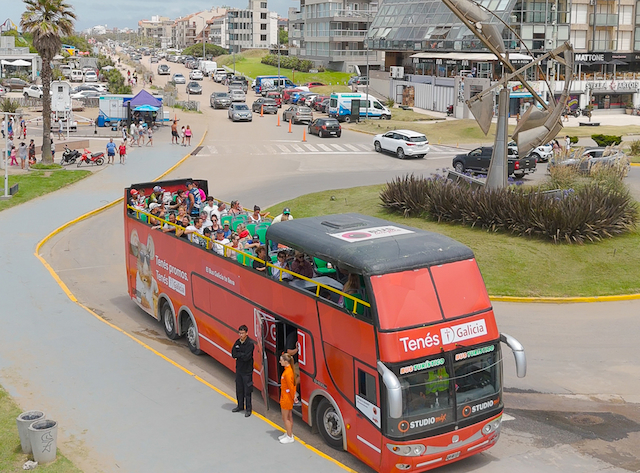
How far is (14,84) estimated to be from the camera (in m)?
86.4

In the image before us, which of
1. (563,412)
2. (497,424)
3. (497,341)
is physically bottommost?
(563,412)

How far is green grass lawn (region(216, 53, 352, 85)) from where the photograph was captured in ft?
340

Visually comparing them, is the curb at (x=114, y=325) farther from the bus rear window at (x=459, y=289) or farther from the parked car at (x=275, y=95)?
the parked car at (x=275, y=95)

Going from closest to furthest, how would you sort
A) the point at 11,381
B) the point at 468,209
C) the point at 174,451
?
the point at 174,451 < the point at 11,381 < the point at 468,209

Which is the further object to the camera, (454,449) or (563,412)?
(563,412)

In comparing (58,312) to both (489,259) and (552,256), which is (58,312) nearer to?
(489,259)

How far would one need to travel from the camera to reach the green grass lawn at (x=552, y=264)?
20.1m

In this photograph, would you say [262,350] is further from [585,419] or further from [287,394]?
[585,419]

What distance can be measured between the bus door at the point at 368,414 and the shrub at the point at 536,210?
13.0m

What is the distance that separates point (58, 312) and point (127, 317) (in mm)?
1634

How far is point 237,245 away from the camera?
14492mm

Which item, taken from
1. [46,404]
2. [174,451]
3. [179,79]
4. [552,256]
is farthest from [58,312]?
[179,79]

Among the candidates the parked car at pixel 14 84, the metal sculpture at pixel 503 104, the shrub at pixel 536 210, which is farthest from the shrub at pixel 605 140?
the parked car at pixel 14 84

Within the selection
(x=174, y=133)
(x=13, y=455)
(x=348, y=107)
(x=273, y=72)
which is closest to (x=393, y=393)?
(x=13, y=455)
